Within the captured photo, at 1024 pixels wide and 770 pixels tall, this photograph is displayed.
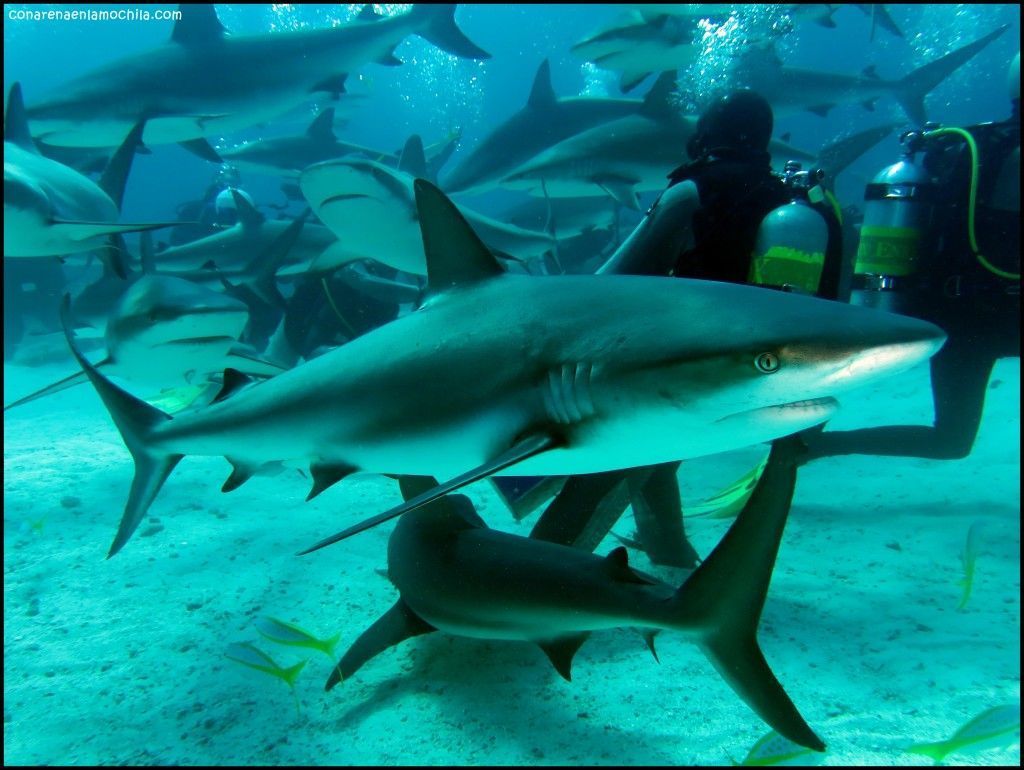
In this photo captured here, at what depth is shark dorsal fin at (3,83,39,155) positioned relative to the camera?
14.2 ft

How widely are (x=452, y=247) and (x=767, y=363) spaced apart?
122 cm

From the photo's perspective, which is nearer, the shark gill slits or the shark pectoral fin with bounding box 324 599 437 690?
the shark gill slits

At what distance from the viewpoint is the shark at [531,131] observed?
24.7 ft

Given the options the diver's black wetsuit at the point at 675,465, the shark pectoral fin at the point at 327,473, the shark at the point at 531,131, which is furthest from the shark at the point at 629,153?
the shark pectoral fin at the point at 327,473

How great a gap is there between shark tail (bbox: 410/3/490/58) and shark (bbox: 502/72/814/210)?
4.95ft

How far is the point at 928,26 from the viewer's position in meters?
49.6

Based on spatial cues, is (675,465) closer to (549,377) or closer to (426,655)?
(426,655)

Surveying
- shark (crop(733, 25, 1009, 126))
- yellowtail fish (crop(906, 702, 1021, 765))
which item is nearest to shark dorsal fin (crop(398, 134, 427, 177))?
shark (crop(733, 25, 1009, 126))

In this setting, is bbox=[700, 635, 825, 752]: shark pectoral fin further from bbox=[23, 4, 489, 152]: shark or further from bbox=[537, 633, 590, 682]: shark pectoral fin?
bbox=[23, 4, 489, 152]: shark

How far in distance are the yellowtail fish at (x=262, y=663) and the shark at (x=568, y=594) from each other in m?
0.17

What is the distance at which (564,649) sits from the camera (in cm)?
246

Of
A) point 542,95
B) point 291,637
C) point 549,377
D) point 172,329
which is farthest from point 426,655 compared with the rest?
point 542,95

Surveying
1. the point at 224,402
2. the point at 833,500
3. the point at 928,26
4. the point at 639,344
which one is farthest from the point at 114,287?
the point at 928,26

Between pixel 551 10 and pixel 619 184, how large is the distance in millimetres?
70142
